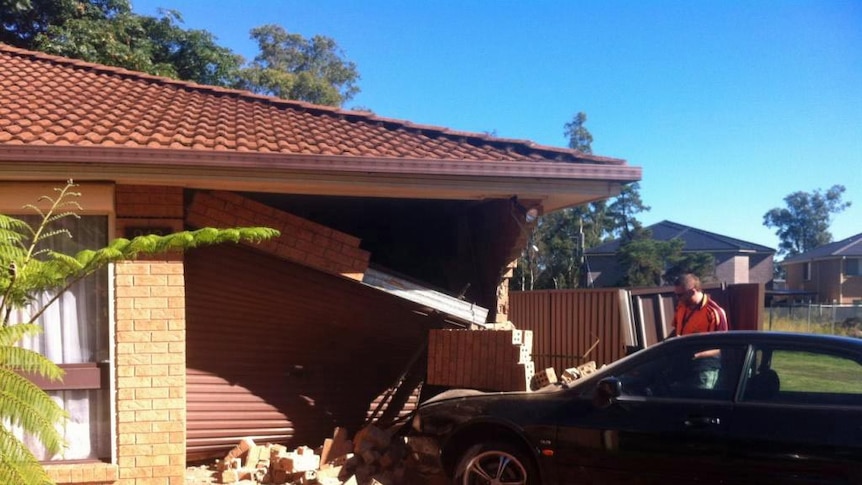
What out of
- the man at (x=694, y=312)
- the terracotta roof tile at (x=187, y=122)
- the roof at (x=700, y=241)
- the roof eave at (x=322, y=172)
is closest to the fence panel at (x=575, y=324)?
the man at (x=694, y=312)

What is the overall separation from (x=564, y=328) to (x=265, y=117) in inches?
226

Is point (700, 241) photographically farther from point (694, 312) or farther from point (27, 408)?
point (27, 408)

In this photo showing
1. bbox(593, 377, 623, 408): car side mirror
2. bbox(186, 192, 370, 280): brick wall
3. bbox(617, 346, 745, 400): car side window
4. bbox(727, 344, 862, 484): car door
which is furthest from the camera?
A: bbox(186, 192, 370, 280): brick wall

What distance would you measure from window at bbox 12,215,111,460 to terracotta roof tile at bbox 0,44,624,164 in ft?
2.65

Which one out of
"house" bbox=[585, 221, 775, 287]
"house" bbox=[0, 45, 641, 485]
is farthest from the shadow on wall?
"house" bbox=[585, 221, 775, 287]

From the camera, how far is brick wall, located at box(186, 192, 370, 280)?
6.18m

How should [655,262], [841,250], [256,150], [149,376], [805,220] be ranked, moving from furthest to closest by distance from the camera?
1. [805,220]
2. [841,250]
3. [655,262]
4. [256,150]
5. [149,376]

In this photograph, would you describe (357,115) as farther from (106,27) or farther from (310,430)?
(106,27)

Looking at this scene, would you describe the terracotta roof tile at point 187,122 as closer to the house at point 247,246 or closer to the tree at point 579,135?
the house at point 247,246

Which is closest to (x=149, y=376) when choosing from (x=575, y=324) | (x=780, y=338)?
(x=780, y=338)

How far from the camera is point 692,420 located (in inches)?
176

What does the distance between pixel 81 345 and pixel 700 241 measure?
37138 millimetres

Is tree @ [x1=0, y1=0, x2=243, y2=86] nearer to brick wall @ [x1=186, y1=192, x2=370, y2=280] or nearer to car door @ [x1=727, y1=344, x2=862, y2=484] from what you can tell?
brick wall @ [x1=186, y1=192, x2=370, y2=280]

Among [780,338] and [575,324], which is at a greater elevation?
[780,338]
